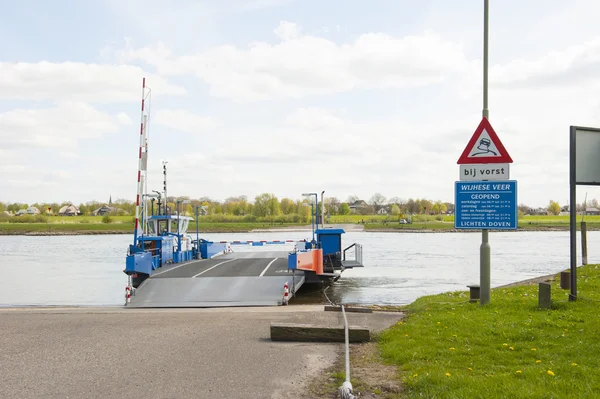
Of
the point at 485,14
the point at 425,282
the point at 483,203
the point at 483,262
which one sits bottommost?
the point at 425,282

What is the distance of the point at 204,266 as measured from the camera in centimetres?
2312

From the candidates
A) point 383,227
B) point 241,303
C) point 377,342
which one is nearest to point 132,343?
point 377,342

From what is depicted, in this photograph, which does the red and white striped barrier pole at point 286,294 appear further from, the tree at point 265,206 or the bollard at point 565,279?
the tree at point 265,206

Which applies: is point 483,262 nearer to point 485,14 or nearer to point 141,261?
point 485,14

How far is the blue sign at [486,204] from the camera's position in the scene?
10.7m

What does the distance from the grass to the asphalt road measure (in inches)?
40.4

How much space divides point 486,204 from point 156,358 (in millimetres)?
6559

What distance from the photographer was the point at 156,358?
7289 mm

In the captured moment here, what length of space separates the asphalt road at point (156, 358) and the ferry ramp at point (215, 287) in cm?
566

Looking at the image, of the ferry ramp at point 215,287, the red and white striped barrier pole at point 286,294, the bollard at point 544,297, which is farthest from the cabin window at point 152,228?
the bollard at point 544,297

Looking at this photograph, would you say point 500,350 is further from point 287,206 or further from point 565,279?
point 287,206

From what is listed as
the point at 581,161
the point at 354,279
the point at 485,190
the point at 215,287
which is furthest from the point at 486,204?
Answer: the point at 354,279

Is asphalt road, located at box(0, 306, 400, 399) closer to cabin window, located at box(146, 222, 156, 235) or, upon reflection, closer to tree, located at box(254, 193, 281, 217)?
cabin window, located at box(146, 222, 156, 235)

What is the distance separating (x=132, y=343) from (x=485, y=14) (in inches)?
339
